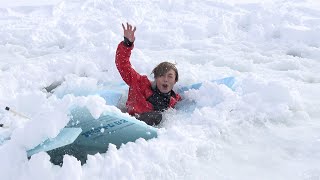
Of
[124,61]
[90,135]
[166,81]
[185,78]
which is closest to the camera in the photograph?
[90,135]

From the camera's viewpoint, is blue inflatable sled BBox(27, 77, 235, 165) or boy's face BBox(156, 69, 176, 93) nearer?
blue inflatable sled BBox(27, 77, 235, 165)

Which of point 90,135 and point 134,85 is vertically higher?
point 90,135

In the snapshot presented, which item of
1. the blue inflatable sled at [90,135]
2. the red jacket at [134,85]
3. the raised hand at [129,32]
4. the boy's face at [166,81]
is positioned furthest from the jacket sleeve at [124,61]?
the blue inflatable sled at [90,135]

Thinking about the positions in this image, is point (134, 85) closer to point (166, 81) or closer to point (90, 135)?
point (166, 81)

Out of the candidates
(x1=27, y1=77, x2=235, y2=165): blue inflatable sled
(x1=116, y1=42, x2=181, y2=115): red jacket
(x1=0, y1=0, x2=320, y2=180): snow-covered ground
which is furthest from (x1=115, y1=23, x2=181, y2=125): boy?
(x1=27, y1=77, x2=235, y2=165): blue inflatable sled

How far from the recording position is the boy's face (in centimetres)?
478

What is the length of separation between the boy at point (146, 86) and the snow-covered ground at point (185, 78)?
0.64 feet

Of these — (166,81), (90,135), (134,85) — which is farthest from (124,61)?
(90,135)

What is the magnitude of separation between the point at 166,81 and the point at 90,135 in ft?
6.01

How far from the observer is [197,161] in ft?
9.82

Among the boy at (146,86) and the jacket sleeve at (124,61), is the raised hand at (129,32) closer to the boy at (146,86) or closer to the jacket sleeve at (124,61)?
the boy at (146,86)

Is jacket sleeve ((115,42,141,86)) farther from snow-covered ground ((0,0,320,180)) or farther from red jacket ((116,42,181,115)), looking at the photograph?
snow-covered ground ((0,0,320,180))

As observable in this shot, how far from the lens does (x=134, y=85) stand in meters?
4.92

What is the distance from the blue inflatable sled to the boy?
139 centimetres
